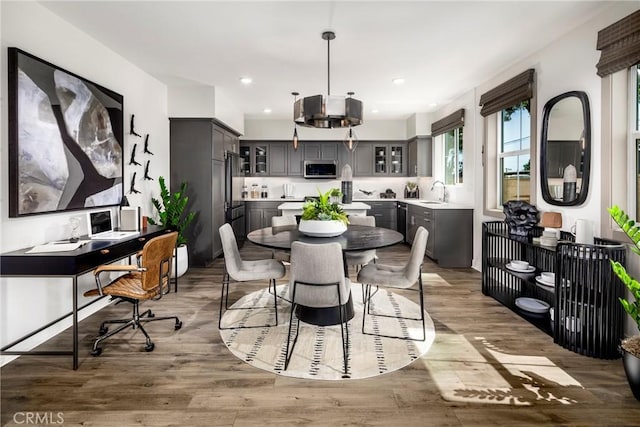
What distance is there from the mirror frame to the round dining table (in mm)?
1585

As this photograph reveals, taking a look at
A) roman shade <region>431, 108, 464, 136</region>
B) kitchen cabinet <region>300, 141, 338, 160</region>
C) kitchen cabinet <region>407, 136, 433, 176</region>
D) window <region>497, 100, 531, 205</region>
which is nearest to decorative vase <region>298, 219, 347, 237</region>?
window <region>497, 100, 531, 205</region>

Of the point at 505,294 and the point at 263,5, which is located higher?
the point at 263,5

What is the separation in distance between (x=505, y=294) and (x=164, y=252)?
11.1 feet

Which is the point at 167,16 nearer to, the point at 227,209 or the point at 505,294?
the point at 227,209

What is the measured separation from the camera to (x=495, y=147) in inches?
185

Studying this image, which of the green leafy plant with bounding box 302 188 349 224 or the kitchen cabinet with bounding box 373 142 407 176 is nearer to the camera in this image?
the green leafy plant with bounding box 302 188 349 224

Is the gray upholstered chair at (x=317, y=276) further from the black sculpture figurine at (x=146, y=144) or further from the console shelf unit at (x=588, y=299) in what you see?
the black sculpture figurine at (x=146, y=144)

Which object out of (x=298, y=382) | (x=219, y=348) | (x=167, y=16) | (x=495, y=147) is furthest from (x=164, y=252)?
(x=495, y=147)

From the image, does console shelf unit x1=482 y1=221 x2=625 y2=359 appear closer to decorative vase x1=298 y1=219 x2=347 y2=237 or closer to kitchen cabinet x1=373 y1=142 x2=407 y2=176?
decorative vase x1=298 y1=219 x2=347 y2=237

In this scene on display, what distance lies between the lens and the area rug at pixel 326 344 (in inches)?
95.3

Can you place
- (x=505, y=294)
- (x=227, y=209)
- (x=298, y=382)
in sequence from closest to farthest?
(x=298, y=382), (x=505, y=294), (x=227, y=209)

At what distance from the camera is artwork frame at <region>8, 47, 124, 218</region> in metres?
2.54

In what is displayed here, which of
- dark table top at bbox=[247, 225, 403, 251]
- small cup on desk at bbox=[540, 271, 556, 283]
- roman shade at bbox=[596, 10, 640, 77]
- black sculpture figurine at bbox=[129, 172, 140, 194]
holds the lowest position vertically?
small cup on desk at bbox=[540, 271, 556, 283]

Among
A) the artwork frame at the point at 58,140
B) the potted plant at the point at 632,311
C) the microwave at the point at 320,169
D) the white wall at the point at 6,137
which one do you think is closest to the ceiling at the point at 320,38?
the white wall at the point at 6,137
